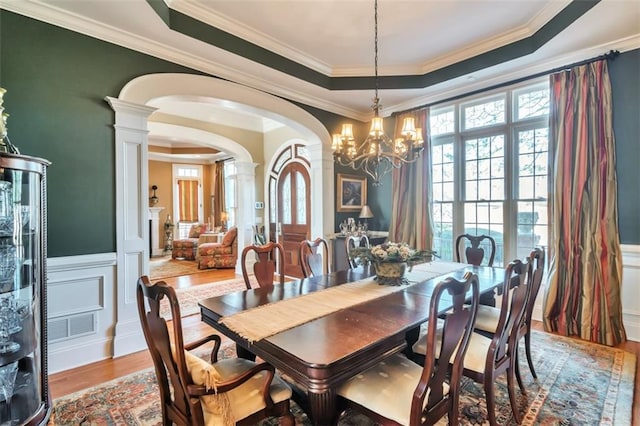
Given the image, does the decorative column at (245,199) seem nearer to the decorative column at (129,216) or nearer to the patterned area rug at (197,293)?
the patterned area rug at (197,293)

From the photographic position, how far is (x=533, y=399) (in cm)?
217

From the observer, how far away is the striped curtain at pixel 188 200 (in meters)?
10.2

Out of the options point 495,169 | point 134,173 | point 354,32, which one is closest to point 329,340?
point 134,173

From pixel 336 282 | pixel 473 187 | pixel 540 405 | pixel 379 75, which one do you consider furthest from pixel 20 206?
pixel 473 187

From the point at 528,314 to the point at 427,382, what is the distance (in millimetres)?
1433

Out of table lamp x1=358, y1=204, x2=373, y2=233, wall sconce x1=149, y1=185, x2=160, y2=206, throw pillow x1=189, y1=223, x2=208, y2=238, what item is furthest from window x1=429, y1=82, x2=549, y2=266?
wall sconce x1=149, y1=185, x2=160, y2=206

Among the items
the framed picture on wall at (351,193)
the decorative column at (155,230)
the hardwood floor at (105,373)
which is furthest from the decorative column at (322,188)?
the decorative column at (155,230)

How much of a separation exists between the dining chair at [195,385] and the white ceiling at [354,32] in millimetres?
2451

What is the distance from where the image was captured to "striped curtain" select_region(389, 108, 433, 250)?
4.46m

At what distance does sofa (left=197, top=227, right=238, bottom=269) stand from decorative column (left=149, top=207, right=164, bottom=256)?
10.5 feet

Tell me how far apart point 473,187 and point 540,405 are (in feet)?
9.11

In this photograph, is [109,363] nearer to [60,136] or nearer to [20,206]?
[20,206]

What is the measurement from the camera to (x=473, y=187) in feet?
14.0

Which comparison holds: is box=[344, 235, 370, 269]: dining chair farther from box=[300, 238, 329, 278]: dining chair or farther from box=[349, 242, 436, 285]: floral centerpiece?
box=[300, 238, 329, 278]: dining chair
